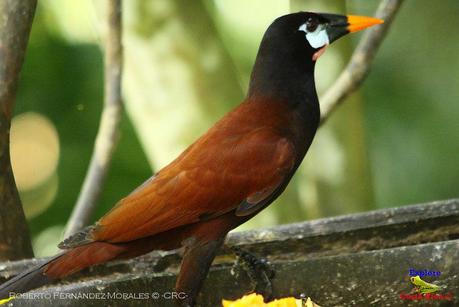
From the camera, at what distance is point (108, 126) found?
3.33m

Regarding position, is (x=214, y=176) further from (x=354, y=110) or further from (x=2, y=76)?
(x=354, y=110)

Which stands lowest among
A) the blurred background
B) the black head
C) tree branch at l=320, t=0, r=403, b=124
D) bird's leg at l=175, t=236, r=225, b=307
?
the blurred background

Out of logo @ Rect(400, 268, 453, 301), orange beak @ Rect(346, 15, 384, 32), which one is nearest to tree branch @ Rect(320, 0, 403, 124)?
orange beak @ Rect(346, 15, 384, 32)

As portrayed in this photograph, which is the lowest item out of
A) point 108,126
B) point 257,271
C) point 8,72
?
point 257,271

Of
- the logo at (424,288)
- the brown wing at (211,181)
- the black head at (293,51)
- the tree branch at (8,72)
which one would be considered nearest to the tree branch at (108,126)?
the tree branch at (8,72)

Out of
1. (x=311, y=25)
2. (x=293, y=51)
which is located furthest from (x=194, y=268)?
(x=311, y=25)

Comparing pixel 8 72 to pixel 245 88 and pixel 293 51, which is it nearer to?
pixel 293 51

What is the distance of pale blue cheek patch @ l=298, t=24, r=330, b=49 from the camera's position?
107 inches

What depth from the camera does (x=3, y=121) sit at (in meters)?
2.54

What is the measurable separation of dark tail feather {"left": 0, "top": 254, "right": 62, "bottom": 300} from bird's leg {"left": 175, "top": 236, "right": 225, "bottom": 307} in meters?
0.33

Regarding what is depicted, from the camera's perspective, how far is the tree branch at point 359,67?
123 inches

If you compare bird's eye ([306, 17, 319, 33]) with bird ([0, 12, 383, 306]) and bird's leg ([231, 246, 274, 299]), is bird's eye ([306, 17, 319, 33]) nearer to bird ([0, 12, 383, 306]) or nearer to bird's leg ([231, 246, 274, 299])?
bird ([0, 12, 383, 306])

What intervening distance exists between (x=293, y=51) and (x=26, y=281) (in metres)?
1.01

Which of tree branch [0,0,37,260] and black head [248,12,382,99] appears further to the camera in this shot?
black head [248,12,382,99]
